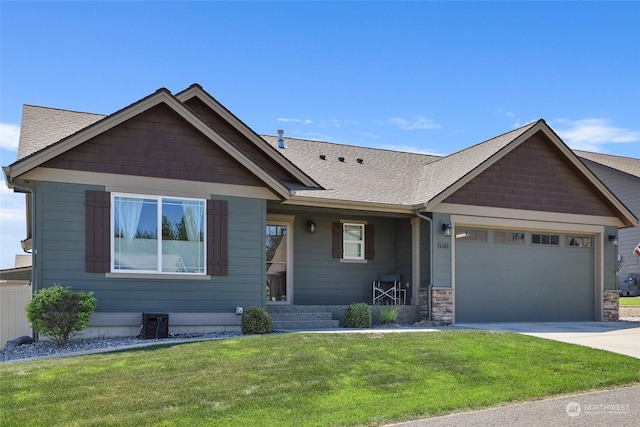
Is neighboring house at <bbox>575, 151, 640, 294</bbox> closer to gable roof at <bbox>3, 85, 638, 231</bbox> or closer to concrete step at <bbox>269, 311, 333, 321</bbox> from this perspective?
gable roof at <bbox>3, 85, 638, 231</bbox>

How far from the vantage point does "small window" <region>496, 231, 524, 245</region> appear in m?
15.6

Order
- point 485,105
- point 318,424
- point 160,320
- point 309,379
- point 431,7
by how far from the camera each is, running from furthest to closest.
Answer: point 485,105, point 431,7, point 160,320, point 309,379, point 318,424

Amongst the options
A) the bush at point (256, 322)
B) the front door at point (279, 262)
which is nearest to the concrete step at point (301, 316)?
the front door at point (279, 262)

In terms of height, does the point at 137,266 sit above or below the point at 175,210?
below

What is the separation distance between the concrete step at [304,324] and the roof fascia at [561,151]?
3596mm

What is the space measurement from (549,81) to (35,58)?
12214mm

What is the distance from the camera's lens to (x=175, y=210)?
1197cm

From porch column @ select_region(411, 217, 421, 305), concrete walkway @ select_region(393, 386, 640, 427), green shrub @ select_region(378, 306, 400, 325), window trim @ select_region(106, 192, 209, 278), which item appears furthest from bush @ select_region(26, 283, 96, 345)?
porch column @ select_region(411, 217, 421, 305)

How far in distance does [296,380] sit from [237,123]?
24.8 feet

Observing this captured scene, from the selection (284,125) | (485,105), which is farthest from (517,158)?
(284,125)

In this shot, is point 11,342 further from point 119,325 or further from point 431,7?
point 431,7

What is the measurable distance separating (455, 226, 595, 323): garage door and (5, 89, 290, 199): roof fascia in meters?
5.41

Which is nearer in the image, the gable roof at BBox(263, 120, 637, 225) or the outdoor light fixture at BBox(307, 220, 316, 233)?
the gable roof at BBox(263, 120, 637, 225)

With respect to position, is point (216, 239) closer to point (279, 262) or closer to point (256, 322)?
point (256, 322)
